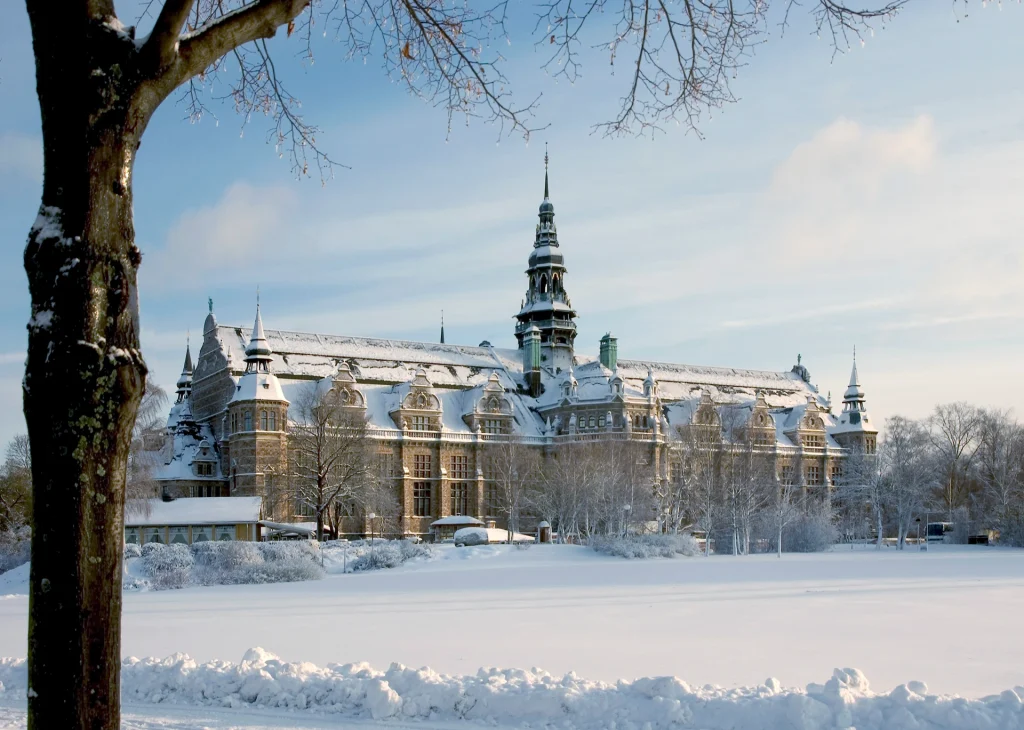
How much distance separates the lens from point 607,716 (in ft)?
27.2

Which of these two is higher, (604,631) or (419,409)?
→ (419,409)

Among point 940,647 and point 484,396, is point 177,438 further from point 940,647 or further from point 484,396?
point 940,647

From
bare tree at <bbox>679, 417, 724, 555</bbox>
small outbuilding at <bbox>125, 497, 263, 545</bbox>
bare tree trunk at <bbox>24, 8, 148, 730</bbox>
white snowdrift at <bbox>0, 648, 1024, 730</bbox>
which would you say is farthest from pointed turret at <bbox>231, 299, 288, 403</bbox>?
bare tree trunk at <bbox>24, 8, 148, 730</bbox>

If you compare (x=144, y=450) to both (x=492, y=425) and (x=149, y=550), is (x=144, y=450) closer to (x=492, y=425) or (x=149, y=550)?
(x=149, y=550)

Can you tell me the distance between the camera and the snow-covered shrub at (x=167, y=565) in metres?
27.5

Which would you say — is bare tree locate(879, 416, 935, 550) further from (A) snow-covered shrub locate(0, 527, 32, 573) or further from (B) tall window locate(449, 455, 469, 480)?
(A) snow-covered shrub locate(0, 527, 32, 573)

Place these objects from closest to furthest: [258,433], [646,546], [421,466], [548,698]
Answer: [548,698] → [646,546] → [258,433] → [421,466]

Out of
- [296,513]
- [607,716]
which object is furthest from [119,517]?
[296,513]

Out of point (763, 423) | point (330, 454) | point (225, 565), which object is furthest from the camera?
point (763, 423)

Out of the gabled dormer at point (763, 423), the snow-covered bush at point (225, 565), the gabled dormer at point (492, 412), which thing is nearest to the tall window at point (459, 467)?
the gabled dormer at point (492, 412)

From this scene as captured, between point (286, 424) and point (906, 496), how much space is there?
33.7m

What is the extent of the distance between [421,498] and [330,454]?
12.7m

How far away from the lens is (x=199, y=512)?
44812 millimetres

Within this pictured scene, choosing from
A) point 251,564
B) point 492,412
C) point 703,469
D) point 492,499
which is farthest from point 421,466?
point 251,564
